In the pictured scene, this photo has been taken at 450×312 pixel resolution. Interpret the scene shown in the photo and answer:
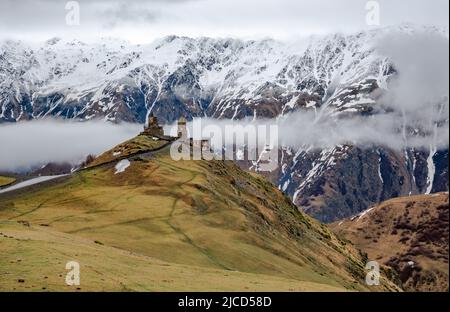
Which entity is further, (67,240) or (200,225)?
(200,225)

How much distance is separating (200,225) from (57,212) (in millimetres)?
33325

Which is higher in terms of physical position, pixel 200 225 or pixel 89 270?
pixel 89 270

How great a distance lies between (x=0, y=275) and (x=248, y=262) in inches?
3062

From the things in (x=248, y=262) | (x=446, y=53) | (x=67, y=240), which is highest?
(x=446, y=53)

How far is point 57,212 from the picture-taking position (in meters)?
173

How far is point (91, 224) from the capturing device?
159625 mm

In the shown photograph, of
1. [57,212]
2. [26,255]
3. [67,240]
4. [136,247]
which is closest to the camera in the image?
[26,255]

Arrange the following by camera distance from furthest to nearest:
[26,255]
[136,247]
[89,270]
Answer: [136,247] < [26,255] < [89,270]

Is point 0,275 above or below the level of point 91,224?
above


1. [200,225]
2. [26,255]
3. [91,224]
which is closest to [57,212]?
[91,224]
